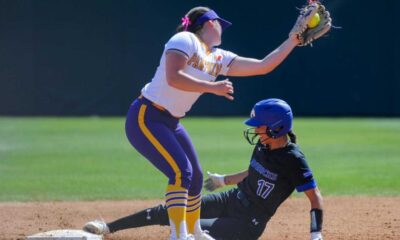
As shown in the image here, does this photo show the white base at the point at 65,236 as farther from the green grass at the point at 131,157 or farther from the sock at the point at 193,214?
the green grass at the point at 131,157

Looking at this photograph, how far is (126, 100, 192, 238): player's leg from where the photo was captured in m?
5.14

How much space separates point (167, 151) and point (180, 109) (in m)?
0.32

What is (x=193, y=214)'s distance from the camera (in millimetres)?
5508

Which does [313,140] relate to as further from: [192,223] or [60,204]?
[192,223]

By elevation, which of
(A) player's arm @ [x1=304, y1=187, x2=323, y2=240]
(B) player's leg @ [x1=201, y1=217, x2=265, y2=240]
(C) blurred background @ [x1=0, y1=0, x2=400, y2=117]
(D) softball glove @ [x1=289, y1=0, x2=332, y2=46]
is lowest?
(C) blurred background @ [x1=0, y1=0, x2=400, y2=117]

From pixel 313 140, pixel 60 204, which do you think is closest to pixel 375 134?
pixel 313 140

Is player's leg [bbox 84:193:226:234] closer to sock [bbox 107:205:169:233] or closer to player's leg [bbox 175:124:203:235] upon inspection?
sock [bbox 107:205:169:233]

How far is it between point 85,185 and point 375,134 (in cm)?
820

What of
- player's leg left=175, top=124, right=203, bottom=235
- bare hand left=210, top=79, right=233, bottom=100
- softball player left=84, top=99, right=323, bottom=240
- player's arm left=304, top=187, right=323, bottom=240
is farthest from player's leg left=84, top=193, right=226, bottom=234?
bare hand left=210, top=79, right=233, bottom=100

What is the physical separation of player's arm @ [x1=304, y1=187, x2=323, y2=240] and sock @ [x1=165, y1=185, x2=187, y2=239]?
823mm

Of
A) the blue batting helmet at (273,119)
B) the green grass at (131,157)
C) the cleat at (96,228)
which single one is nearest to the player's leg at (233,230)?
the blue batting helmet at (273,119)

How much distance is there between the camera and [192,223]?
551 centimetres

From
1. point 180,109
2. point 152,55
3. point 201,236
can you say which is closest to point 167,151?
point 180,109

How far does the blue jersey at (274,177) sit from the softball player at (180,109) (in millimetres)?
418
